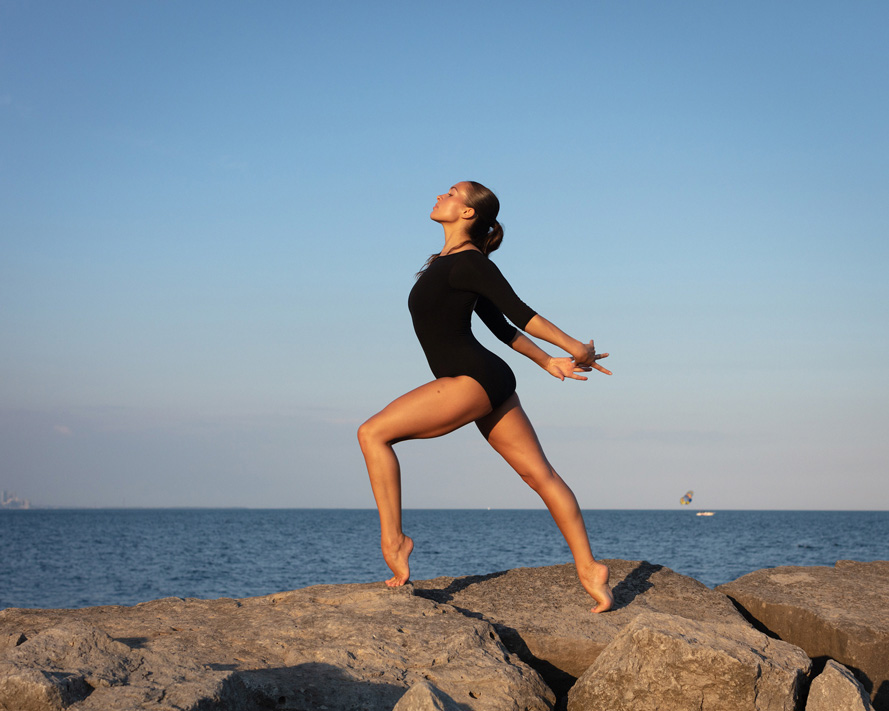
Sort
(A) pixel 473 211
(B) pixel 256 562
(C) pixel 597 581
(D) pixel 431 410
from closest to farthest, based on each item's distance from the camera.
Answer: (D) pixel 431 410
(C) pixel 597 581
(A) pixel 473 211
(B) pixel 256 562

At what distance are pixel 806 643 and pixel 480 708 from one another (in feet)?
7.78

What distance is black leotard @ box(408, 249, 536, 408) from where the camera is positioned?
4117 millimetres

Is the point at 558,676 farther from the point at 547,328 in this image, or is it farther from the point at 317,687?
the point at 547,328

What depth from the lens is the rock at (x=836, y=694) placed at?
3.10 metres

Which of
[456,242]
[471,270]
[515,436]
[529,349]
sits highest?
[456,242]

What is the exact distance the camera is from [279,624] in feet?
11.9

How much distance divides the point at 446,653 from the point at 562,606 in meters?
1.28

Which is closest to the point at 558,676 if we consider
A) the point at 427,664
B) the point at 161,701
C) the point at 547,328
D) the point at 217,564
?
the point at 427,664

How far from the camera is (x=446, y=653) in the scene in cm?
329

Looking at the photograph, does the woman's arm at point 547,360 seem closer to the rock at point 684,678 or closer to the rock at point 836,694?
the rock at point 684,678

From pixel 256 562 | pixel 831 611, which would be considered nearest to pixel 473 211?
pixel 831 611

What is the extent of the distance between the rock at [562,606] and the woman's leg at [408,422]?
0.77 metres

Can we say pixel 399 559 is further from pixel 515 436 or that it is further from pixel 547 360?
pixel 547 360

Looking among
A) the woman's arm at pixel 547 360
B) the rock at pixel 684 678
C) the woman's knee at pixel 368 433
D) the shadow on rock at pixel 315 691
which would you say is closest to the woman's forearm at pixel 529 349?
the woman's arm at pixel 547 360
